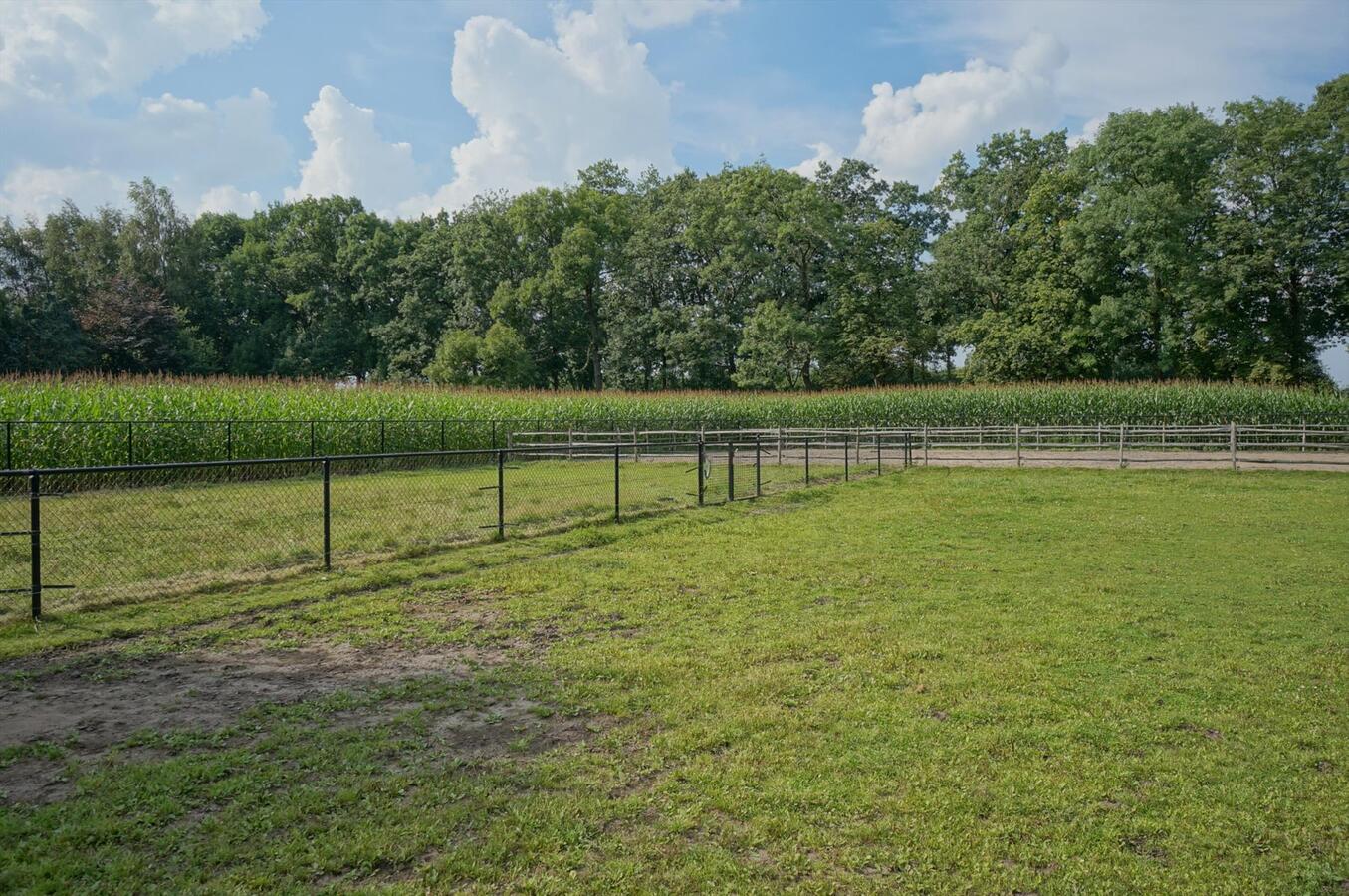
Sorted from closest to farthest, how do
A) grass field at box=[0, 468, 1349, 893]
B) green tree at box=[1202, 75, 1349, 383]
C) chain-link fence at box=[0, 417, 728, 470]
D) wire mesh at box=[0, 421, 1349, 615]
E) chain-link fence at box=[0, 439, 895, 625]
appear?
grass field at box=[0, 468, 1349, 893]
chain-link fence at box=[0, 439, 895, 625]
wire mesh at box=[0, 421, 1349, 615]
chain-link fence at box=[0, 417, 728, 470]
green tree at box=[1202, 75, 1349, 383]

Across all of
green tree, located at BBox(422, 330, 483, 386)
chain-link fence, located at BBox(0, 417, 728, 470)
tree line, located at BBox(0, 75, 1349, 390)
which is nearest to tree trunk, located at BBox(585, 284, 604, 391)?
tree line, located at BBox(0, 75, 1349, 390)

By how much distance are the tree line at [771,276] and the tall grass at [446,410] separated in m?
12.1

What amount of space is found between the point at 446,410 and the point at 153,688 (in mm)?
24525

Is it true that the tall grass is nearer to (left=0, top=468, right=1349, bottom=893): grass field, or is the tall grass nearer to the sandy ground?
(left=0, top=468, right=1349, bottom=893): grass field

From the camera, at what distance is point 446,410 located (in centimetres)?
2881

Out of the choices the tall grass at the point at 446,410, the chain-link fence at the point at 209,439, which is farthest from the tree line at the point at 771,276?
the chain-link fence at the point at 209,439

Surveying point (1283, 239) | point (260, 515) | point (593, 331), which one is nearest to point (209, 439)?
point (260, 515)

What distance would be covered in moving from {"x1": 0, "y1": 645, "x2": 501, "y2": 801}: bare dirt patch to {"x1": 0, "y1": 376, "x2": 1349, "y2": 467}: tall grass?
1472 centimetres

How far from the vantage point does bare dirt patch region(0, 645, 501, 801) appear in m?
4.10

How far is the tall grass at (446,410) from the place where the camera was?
60.0 feet

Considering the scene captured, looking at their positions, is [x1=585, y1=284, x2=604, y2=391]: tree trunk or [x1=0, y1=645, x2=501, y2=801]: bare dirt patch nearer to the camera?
[x1=0, y1=645, x2=501, y2=801]: bare dirt patch

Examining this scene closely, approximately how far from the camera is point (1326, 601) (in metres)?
6.94

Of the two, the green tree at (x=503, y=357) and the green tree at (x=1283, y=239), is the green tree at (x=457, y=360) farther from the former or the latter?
the green tree at (x=1283, y=239)

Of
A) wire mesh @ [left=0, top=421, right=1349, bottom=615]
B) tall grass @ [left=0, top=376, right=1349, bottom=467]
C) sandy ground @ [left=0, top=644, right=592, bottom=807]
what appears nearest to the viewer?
sandy ground @ [left=0, top=644, right=592, bottom=807]
